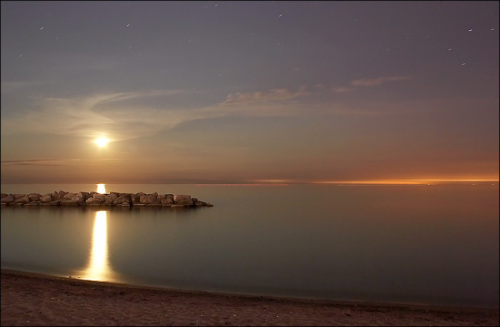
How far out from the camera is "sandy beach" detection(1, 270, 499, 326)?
1181cm

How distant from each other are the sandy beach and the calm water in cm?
462

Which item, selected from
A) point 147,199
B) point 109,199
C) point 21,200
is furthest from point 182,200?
point 21,200

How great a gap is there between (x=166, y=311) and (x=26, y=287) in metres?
8.09

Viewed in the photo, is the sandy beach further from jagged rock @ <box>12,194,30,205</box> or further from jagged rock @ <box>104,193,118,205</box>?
jagged rock @ <box>12,194,30,205</box>

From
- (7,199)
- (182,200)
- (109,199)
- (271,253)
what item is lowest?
(271,253)

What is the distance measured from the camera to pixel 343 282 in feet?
80.3

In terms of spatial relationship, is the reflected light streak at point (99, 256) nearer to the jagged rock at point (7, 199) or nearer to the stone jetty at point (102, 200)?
the stone jetty at point (102, 200)

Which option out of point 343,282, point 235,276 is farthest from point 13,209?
point 343,282

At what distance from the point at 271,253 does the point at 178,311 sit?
22.6 m

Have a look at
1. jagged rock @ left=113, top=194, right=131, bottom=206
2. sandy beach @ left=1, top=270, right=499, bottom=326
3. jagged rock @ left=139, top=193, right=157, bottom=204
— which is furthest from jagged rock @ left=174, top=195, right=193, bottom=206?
sandy beach @ left=1, top=270, right=499, bottom=326

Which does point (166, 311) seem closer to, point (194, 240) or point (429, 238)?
point (194, 240)

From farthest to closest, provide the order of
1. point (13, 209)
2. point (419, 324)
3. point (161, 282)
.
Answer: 1. point (13, 209)
2. point (161, 282)
3. point (419, 324)

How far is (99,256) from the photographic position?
108ft

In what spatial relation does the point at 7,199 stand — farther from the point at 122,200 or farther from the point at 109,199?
the point at 122,200
